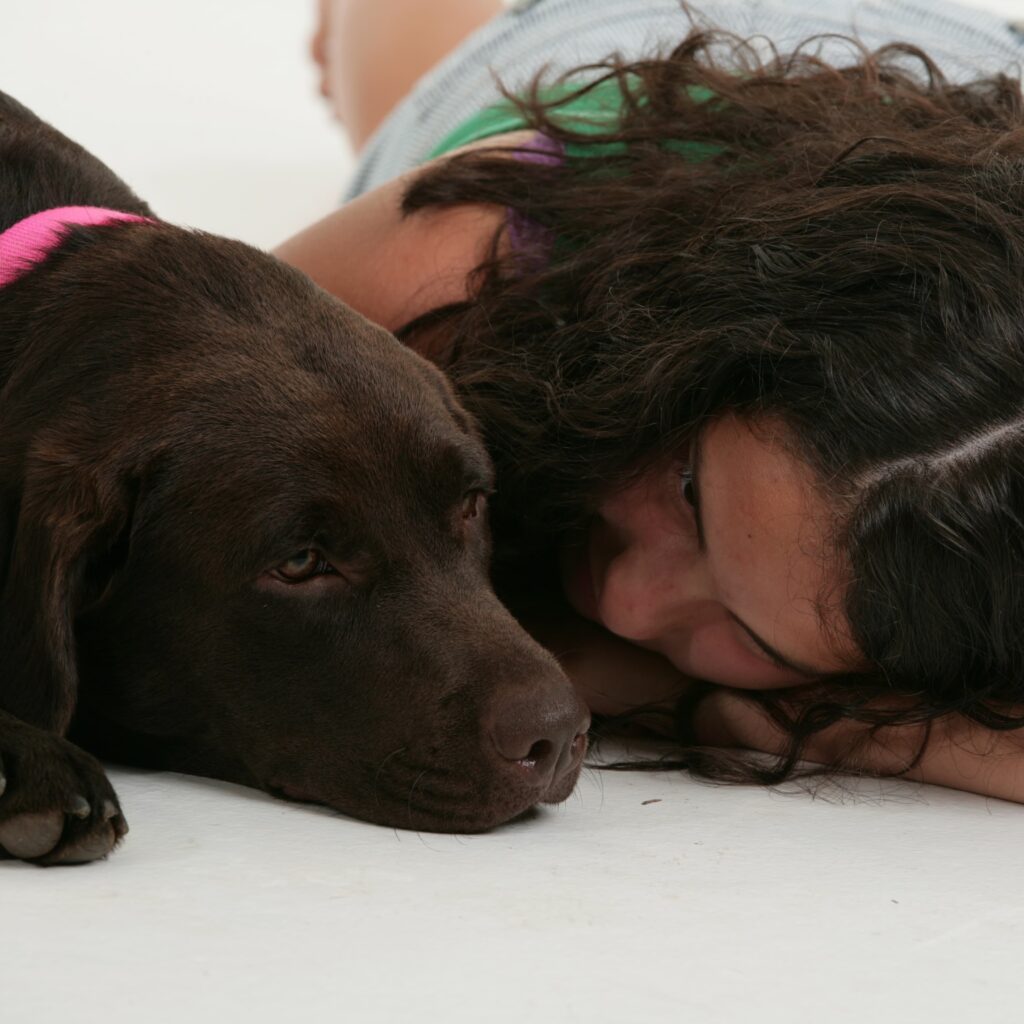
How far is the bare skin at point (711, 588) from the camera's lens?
212cm

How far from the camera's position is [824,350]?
2119 millimetres

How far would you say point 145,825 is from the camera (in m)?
1.68

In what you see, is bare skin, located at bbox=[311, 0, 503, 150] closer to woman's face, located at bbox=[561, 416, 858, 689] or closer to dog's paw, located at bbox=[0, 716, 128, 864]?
woman's face, located at bbox=[561, 416, 858, 689]

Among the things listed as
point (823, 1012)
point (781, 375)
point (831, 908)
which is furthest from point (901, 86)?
point (823, 1012)

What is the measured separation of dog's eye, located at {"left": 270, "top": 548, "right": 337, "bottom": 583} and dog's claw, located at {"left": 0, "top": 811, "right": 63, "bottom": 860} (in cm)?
42

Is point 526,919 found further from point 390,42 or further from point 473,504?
point 390,42

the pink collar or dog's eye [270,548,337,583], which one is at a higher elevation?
the pink collar

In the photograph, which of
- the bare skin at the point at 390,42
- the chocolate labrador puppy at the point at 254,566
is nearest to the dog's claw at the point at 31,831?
the chocolate labrador puppy at the point at 254,566

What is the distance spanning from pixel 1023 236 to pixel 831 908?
1114 millimetres

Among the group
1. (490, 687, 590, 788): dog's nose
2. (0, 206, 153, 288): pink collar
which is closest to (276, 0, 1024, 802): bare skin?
(490, 687, 590, 788): dog's nose

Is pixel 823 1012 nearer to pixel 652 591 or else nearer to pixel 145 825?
pixel 145 825

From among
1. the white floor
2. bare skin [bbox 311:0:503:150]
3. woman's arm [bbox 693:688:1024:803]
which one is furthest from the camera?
bare skin [bbox 311:0:503:150]

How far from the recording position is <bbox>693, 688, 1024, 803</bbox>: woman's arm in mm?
2201

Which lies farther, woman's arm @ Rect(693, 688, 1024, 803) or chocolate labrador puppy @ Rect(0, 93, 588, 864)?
woman's arm @ Rect(693, 688, 1024, 803)
